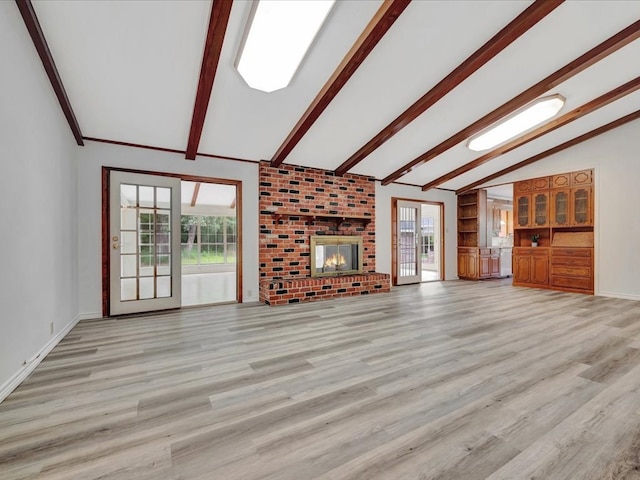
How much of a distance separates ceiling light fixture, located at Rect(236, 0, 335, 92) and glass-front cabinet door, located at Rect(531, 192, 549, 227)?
18.3ft

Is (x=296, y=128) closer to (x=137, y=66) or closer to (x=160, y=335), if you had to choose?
(x=137, y=66)

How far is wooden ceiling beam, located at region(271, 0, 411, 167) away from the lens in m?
2.32

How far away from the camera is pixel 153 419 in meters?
1.60

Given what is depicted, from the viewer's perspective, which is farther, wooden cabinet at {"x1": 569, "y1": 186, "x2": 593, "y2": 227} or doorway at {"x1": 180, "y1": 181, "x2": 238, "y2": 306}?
doorway at {"x1": 180, "y1": 181, "x2": 238, "y2": 306}

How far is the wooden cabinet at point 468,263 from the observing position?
280 inches

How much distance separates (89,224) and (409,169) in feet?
16.7

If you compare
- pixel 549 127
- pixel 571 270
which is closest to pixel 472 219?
pixel 571 270

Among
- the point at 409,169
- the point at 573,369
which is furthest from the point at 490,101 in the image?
the point at 573,369

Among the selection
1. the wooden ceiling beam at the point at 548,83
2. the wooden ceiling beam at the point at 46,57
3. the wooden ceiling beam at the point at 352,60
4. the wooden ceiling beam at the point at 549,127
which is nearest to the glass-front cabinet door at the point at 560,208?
the wooden ceiling beam at the point at 549,127

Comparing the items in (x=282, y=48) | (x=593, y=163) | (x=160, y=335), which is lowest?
(x=160, y=335)

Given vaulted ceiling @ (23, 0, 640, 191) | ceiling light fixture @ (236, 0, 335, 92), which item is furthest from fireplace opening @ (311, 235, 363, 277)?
ceiling light fixture @ (236, 0, 335, 92)

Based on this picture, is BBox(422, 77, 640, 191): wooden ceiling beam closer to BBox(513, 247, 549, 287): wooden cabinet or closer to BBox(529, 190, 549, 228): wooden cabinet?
BBox(529, 190, 549, 228): wooden cabinet

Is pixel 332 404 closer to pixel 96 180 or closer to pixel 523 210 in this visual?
pixel 96 180

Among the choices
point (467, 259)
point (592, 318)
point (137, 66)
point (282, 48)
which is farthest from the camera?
point (467, 259)
